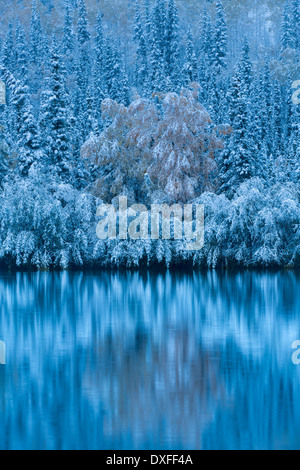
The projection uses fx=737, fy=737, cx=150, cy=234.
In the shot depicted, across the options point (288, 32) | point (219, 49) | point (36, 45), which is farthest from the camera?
point (288, 32)

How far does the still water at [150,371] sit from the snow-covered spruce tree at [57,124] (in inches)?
721

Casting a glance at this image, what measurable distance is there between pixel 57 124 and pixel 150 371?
109ft

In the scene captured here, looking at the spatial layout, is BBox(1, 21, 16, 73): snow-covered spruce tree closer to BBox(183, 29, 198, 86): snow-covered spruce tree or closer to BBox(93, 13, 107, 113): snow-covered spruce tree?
BBox(93, 13, 107, 113): snow-covered spruce tree

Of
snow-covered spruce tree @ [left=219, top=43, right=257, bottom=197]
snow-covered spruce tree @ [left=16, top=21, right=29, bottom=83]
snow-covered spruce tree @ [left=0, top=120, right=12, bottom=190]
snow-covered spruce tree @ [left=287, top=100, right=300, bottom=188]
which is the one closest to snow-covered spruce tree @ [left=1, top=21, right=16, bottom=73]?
snow-covered spruce tree @ [left=16, top=21, right=29, bottom=83]

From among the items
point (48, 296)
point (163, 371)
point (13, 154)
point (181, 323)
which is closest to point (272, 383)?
point (163, 371)

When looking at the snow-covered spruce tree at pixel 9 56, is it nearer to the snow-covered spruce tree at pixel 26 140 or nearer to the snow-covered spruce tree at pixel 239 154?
the snow-covered spruce tree at pixel 26 140

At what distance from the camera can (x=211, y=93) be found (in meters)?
67.3

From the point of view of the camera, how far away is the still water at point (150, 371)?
9711mm

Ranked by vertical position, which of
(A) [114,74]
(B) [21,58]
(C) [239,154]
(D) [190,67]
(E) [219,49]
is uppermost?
(B) [21,58]

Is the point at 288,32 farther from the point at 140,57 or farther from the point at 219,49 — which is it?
the point at 140,57

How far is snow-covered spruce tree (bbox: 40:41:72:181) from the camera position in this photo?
43688mm

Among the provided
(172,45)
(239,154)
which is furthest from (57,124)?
(172,45)

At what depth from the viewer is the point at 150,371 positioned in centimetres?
1362

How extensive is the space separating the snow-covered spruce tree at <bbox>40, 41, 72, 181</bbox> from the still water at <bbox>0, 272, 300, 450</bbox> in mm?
18314
